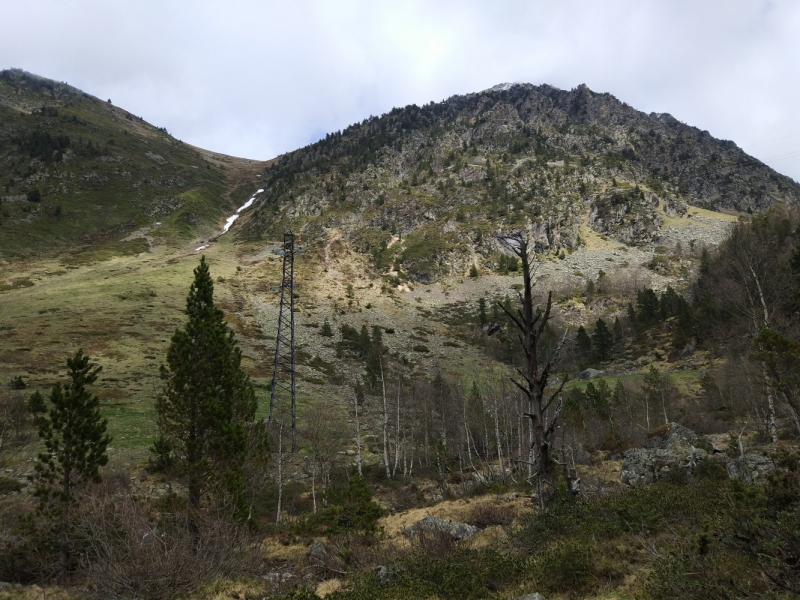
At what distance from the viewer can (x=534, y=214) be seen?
134625mm

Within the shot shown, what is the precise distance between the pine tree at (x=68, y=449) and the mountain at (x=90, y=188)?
102195mm

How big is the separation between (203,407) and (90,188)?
160692 mm

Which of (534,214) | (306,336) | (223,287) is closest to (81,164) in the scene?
(223,287)

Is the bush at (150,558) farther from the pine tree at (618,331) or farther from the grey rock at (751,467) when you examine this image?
the pine tree at (618,331)

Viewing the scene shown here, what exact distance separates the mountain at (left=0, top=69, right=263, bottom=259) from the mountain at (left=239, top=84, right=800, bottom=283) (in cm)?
2386

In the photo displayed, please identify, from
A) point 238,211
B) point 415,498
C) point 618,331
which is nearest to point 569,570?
point 415,498

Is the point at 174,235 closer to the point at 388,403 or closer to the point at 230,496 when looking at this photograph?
the point at 388,403

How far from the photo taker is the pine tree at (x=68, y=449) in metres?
13.6

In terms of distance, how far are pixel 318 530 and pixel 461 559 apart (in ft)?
37.4

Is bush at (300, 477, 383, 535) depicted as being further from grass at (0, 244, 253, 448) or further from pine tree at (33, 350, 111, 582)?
grass at (0, 244, 253, 448)

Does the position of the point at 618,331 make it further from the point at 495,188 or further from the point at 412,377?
the point at 495,188

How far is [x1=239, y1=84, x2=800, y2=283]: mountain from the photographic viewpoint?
128000mm

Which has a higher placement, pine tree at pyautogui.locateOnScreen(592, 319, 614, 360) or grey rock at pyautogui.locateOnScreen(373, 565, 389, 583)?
pine tree at pyautogui.locateOnScreen(592, 319, 614, 360)

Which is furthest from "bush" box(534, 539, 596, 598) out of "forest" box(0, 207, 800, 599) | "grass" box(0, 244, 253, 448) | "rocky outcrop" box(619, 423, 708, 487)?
"grass" box(0, 244, 253, 448)
